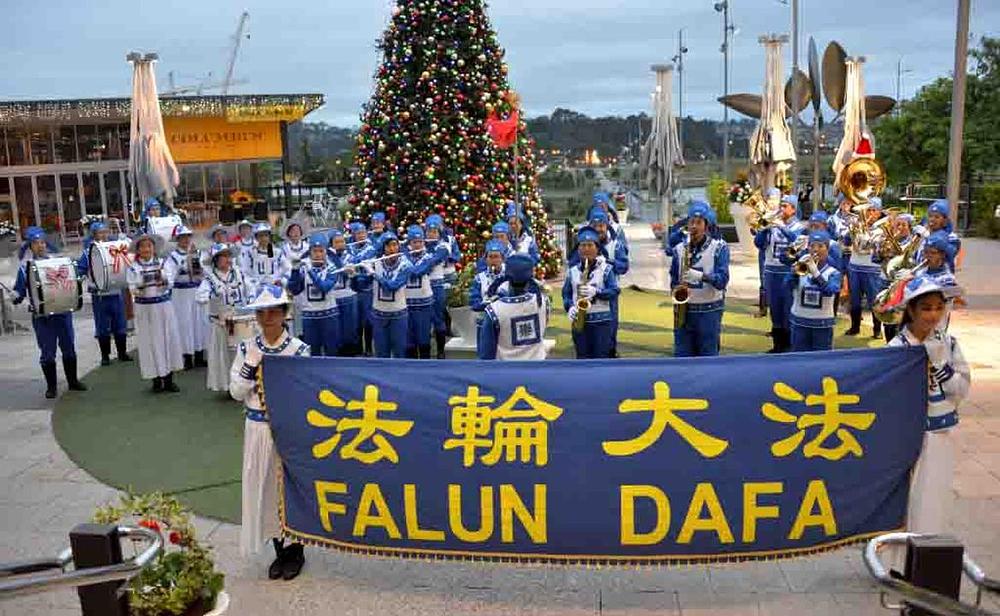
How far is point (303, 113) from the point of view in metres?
32.8

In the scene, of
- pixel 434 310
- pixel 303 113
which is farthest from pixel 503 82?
pixel 303 113

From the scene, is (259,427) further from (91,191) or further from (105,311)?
(91,191)

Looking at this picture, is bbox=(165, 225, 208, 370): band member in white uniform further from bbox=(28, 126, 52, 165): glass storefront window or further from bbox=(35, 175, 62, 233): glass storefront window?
bbox=(28, 126, 52, 165): glass storefront window

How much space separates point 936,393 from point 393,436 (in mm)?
3096

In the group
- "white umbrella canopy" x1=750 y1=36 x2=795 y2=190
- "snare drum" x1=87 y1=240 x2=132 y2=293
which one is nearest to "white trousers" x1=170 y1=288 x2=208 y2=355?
"snare drum" x1=87 y1=240 x2=132 y2=293

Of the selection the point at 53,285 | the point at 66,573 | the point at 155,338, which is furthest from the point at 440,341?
the point at 66,573

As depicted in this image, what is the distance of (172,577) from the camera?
14.2 feet

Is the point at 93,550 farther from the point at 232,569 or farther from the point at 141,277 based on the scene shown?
the point at 141,277

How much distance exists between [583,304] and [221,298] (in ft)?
13.9

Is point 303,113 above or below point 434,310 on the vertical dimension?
above

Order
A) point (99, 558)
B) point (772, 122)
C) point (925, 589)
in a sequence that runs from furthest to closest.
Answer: point (772, 122), point (99, 558), point (925, 589)

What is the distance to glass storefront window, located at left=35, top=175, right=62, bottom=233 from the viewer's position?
30125mm

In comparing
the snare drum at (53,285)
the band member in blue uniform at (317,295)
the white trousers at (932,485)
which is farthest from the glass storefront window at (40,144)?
the white trousers at (932,485)

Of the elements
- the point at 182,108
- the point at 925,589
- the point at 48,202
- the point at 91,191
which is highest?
the point at 182,108
